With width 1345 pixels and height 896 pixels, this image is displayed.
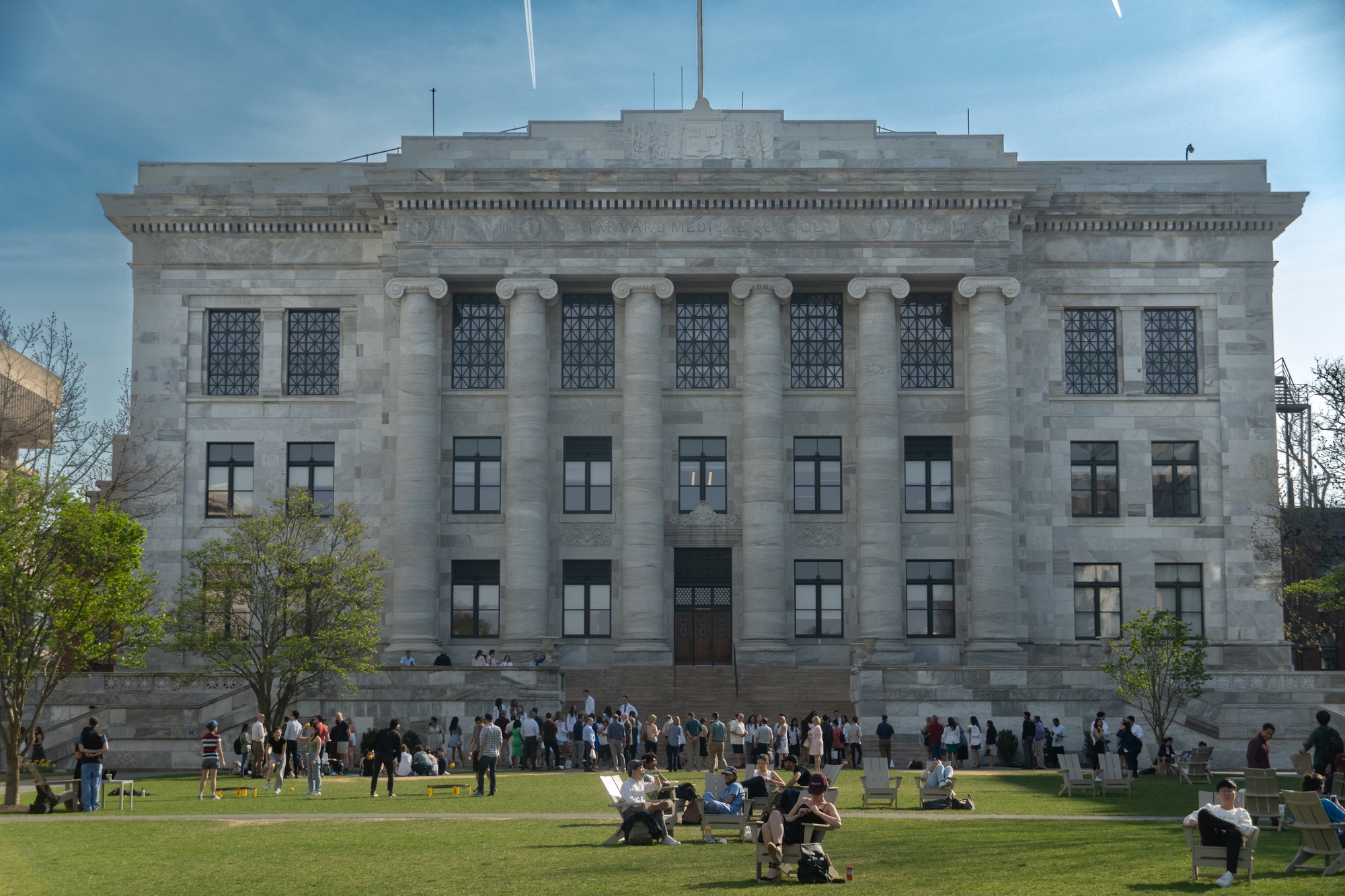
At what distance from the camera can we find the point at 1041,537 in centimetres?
5434

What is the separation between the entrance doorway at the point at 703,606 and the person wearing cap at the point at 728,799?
27.8m

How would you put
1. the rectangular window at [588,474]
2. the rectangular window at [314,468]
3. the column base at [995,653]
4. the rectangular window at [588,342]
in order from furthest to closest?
the rectangular window at [588,342] → the rectangular window at [588,474] → the rectangular window at [314,468] → the column base at [995,653]

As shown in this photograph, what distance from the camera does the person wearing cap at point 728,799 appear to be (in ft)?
78.9

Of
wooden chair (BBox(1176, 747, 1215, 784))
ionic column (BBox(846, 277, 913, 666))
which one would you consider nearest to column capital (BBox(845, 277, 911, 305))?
ionic column (BBox(846, 277, 913, 666))

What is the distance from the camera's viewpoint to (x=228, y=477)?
178 ft

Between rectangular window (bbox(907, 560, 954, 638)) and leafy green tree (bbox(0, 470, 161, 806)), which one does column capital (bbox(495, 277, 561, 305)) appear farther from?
leafy green tree (bbox(0, 470, 161, 806))

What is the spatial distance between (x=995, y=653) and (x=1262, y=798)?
2707 cm

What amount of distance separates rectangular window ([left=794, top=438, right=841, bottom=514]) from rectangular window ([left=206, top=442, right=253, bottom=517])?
1926 centimetres

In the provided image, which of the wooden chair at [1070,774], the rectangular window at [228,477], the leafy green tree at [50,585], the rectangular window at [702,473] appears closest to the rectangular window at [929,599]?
the rectangular window at [702,473]

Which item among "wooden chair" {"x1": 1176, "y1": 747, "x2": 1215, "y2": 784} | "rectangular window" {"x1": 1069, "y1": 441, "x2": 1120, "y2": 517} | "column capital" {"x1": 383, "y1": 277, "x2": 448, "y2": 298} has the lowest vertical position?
"wooden chair" {"x1": 1176, "y1": 747, "x2": 1215, "y2": 784}

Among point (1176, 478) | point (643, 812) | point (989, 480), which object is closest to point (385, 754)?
point (643, 812)

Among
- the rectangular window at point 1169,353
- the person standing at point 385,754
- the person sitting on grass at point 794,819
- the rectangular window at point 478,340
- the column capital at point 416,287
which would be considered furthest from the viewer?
the rectangular window at point 1169,353

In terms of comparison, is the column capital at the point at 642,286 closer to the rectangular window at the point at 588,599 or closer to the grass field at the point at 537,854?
the rectangular window at the point at 588,599

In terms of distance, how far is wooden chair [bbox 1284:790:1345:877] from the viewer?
62.6 ft
